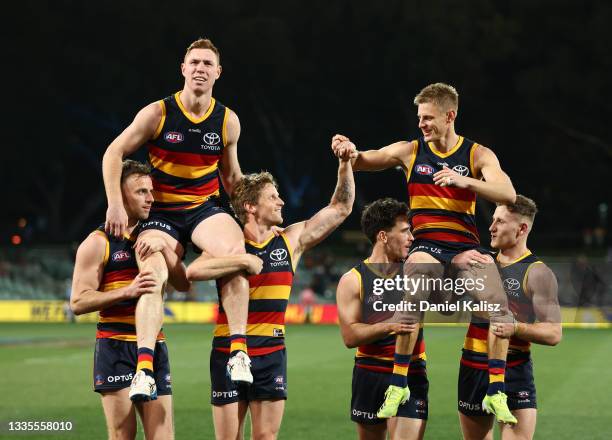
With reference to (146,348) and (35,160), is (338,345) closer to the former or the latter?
(146,348)

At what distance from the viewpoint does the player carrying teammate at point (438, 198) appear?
8062 mm

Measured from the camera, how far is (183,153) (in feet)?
27.6

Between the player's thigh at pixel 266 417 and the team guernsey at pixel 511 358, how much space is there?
5.33 feet

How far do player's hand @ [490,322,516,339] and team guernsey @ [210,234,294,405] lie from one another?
179cm

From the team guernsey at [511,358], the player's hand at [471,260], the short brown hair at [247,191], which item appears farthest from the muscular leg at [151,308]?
the team guernsey at [511,358]

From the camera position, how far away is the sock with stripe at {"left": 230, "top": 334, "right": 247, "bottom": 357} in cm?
778

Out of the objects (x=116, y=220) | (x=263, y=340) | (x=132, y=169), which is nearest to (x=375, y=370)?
(x=263, y=340)

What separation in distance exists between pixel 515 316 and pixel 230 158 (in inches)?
110

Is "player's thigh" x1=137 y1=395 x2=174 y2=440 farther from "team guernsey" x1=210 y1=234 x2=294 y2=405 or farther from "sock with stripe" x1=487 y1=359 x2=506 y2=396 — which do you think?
"sock with stripe" x1=487 y1=359 x2=506 y2=396

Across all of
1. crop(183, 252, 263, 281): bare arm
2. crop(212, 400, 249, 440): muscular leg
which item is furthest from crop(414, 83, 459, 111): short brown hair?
crop(212, 400, 249, 440): muscular leg

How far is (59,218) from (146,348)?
5058cm

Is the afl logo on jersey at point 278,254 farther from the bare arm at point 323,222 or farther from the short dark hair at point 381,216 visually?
the short dark hair at point 381,216

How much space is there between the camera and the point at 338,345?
2689 cm

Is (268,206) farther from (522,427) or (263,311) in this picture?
(522,427)
